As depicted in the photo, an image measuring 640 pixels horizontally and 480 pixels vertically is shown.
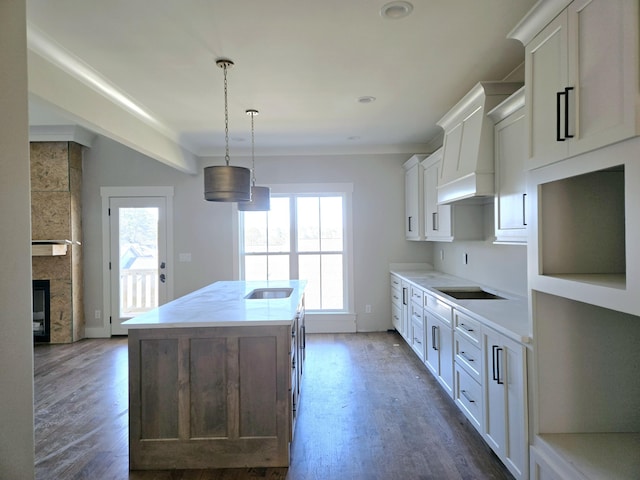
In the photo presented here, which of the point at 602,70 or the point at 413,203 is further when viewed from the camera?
the point at 413,203

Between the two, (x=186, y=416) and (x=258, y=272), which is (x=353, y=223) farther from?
(x=186, y=416)

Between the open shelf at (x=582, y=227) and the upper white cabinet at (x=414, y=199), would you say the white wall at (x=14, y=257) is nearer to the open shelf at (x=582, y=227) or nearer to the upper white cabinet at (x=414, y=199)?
the open shelf at (x=582, y=227)

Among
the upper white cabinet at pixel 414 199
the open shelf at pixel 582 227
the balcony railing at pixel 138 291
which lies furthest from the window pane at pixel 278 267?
the open shelf at pixel 582 227

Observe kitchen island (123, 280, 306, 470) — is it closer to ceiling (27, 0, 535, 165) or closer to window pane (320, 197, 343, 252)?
ceiling (27, 0, 535, 165)

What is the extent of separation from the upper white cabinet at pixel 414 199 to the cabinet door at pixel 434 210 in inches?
4.9

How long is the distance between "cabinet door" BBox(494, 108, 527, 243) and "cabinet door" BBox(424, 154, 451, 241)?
42.7 inches

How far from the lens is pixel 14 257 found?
1177mm

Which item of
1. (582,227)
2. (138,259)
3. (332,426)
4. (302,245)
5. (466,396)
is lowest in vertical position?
(332,426)

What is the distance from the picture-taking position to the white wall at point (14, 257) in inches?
44.6

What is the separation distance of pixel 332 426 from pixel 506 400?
1.31 meters

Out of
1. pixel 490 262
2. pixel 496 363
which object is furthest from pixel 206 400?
pixel 490 262

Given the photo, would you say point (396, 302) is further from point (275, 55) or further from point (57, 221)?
point (57, 221)

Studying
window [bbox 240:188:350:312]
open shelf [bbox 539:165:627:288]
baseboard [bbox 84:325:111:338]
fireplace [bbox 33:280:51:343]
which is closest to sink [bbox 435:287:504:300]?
open shelf [bbox 539:165:627:288]

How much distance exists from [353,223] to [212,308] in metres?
3.26
